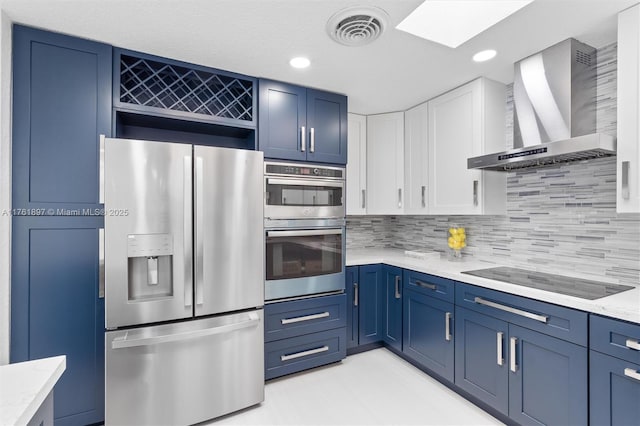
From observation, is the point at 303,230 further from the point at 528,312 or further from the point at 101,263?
the point at 528,312

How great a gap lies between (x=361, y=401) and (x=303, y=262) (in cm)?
103

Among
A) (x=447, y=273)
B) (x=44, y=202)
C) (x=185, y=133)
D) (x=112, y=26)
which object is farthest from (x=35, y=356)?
(x=447, y=273)

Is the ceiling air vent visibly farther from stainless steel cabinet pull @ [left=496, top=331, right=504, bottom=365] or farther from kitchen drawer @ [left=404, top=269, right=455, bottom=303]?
stainless steel cabinet pull @ [left=496, top=331, right=504, bottom=365]

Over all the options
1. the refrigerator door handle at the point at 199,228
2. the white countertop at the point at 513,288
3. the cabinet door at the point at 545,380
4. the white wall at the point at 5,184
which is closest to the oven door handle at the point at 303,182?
the refrigerator door handle at the point at 199,228

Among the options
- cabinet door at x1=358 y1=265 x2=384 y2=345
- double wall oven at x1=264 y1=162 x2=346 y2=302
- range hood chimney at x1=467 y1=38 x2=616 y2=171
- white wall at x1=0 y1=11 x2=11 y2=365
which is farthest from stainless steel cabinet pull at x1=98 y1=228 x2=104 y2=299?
range hood chimney at x1=467 y1=38 x2=616 y2=171

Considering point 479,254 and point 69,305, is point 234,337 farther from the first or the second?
point 479,254

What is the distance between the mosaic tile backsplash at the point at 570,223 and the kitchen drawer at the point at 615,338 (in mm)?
655

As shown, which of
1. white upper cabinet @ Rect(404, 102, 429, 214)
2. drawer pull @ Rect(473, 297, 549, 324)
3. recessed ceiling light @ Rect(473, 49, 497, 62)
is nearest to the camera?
drawer pull @ Rect(473, 297, 549, 324)

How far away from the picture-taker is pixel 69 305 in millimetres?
1723

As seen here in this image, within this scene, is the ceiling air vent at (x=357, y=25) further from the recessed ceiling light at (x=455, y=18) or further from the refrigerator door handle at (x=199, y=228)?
the refrigerator door handle at (x=199, y=228)

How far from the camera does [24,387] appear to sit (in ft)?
2.74

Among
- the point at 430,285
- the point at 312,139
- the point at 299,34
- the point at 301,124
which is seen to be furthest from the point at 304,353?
the point at 299,34

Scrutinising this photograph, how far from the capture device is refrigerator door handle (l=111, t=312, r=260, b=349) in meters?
1.62

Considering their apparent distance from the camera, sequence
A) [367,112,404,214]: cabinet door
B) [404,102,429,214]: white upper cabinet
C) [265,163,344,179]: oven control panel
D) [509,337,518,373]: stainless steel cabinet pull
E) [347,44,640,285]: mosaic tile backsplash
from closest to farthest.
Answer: [509,337,518,373]: stainless steel cabinet pull, [347,44,640,285]: mosaic tile backsplash, [265,163,344,179]: oven control panel, [404,102,429,214]: white upper cabinet, [367,112,404,214]: cabinet door
